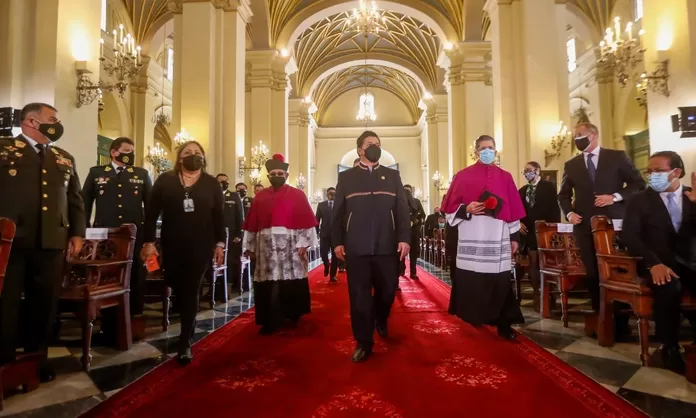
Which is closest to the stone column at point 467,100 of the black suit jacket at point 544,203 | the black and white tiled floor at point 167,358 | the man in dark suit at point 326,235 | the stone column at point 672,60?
the man in dark suit at point 326,235

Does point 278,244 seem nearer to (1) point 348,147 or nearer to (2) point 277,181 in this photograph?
(2) point 277,181

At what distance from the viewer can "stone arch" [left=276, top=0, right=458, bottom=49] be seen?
17578mm

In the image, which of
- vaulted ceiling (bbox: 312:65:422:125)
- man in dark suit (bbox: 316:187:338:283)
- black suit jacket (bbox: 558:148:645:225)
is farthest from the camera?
vaulted ceiling (bbox: 312:65:422:125)

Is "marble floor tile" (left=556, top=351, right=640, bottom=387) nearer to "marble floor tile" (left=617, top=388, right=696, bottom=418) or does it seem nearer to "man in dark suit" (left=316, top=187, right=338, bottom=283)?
"marble floor tile" (left=617, top=388, right=696, bottom=418)

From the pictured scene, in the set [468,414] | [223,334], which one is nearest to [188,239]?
[223,334]

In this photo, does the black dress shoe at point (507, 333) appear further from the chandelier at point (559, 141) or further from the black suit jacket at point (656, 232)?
the chandelier at point (559, 141)

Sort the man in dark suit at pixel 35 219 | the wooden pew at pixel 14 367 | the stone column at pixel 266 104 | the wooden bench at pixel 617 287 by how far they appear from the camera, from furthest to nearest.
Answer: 1. the stone column at pixel 266 104
2. the wooden bench at pixel 617 287
3. the man in dark suit at pixel 35 219
4. the wooden pew at pixel 14 367

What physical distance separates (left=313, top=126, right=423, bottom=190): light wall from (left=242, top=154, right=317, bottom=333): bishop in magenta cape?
28199mm

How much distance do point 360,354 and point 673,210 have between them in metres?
2.67

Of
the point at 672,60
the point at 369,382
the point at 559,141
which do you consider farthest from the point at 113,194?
the point at 559,141

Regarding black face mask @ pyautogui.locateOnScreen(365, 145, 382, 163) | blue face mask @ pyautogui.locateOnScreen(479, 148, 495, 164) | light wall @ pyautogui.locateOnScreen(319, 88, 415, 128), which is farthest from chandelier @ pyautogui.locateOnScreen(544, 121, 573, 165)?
light wall @ pyautogui.locateOnScreen(319, 88, 415, 128)

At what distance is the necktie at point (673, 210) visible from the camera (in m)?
3.52

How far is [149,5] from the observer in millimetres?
17672

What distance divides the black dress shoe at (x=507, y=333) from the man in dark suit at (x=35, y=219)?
3.69 metres
